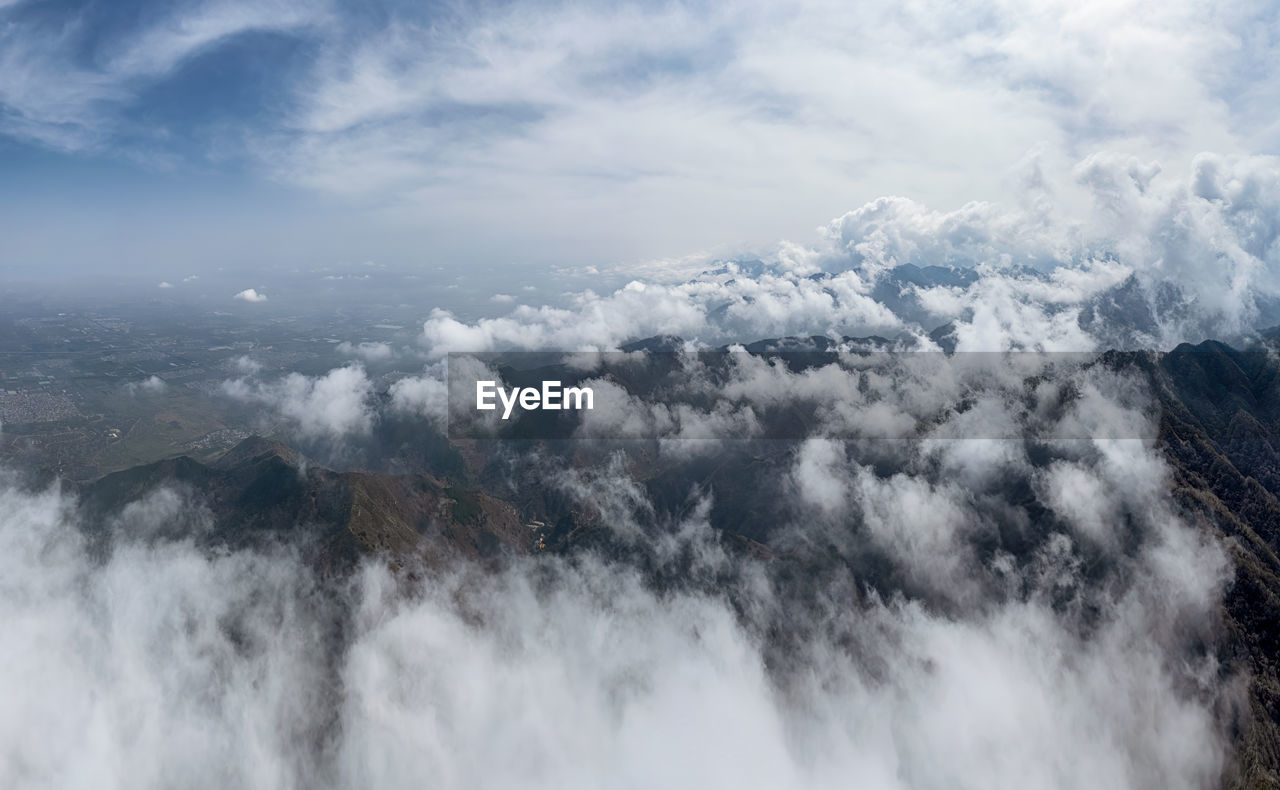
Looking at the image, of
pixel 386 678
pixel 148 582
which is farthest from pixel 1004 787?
pixel 148 582

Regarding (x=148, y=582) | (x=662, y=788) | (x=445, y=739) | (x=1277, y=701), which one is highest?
A: (x=148, y=582)

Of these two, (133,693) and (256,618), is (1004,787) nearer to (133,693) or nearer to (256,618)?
(256,618)

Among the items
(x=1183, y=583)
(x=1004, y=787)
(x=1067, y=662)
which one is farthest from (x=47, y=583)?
(x=1183, y=583)

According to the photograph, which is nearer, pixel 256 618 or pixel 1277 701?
pixel 1277 701

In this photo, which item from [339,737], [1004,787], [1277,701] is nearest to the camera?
[1277,701]

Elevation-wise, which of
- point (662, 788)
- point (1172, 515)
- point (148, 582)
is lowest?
point (662, 788)

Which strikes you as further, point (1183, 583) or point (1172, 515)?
point (1172, 515)

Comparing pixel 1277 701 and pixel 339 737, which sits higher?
pixel 1277 701

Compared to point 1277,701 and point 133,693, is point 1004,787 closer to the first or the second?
point 1277,701

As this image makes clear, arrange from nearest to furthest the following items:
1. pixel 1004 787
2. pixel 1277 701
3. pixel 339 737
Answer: pixel 1277 701 < pixel 339 737 < pixel 1004 787
